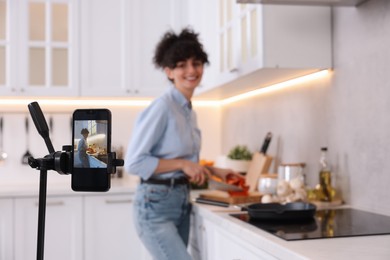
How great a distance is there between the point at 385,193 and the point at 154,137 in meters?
0.86

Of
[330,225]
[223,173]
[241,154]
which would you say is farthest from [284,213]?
[241,154]

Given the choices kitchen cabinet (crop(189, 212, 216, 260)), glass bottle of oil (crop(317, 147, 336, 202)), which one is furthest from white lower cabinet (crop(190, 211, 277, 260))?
glass bottle of oil (crop(317, 147, 336, 202))

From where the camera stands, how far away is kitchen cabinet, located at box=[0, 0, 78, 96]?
3.21m

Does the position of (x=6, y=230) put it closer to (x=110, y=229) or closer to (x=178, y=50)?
(x=110, y=229)

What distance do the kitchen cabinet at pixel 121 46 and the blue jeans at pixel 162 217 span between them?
54.7 inches

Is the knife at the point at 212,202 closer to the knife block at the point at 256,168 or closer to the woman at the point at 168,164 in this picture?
the woman at the point at 168,164

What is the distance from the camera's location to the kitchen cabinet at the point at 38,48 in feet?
10.5

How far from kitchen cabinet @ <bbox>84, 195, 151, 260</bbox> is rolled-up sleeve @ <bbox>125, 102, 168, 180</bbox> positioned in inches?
42.6

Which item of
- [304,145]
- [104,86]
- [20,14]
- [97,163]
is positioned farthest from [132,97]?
[97,163]

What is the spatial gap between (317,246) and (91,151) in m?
0.71

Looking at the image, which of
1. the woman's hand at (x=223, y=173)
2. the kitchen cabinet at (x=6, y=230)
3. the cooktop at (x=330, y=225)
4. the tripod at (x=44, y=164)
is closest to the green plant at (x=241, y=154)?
the woman's hand at (x=223, y=173)

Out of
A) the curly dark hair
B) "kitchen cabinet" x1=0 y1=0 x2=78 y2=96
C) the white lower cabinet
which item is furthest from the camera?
"kitchen cabinet" x1=0 y1=0 x2=78 y2=96

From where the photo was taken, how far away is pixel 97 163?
0.67m

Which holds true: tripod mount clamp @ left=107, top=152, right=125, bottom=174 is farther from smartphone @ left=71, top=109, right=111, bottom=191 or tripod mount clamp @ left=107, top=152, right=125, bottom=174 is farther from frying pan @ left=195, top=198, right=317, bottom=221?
frying pan @ left=195, top=198, right=317, bottom=221
